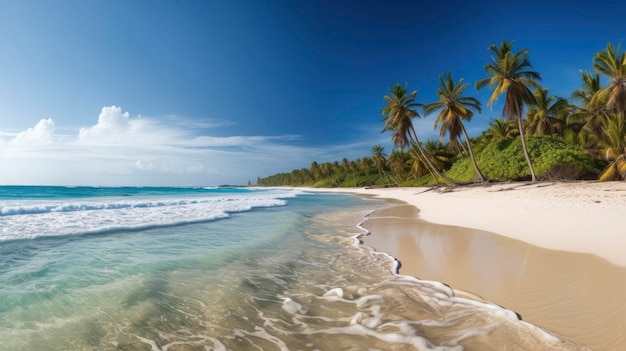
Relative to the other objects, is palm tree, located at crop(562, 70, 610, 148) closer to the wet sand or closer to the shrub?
the shrub

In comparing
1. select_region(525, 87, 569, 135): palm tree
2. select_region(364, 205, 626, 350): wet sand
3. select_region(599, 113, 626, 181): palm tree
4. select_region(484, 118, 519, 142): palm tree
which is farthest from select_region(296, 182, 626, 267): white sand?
select_region(484, 118, 519, 142): palm tree

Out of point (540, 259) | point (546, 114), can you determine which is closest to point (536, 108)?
point (546, 114)

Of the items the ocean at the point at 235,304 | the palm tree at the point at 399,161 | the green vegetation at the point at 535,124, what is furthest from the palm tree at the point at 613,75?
the palm tree at the point at 399,161

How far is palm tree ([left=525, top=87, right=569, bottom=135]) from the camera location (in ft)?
107

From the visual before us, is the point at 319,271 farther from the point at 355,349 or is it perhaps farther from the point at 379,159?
the point at 379,159

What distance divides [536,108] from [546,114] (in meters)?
1.41

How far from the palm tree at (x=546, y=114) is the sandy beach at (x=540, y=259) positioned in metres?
26.9

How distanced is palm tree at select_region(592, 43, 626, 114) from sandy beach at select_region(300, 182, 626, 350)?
14.2 metres

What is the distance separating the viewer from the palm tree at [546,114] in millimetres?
32625

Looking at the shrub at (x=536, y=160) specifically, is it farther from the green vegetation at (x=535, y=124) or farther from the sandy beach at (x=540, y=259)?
the sandy beach at (x=540, y=259)

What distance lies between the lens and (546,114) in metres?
33.8

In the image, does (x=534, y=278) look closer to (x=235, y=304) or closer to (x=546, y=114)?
(x=235, y=304)

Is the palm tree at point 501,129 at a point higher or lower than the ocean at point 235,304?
higher

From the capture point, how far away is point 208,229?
1121 centimetres
